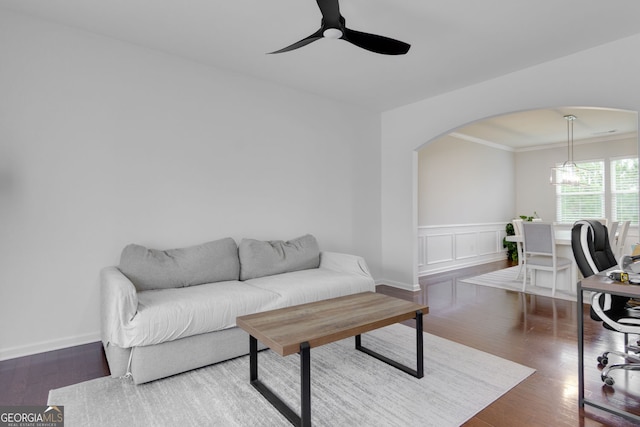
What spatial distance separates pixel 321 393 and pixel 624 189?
26.3 ft

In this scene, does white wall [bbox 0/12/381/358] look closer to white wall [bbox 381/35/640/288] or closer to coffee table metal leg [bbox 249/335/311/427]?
white wall [bbox 381/35/640/288]

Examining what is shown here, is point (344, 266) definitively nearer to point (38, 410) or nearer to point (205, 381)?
point (205, 381)

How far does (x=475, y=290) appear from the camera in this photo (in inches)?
193

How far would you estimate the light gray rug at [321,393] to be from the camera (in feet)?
6.28

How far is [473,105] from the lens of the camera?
4.19 metres

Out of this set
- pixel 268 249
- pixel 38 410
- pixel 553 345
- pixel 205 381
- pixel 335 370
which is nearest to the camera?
pixel 38 410

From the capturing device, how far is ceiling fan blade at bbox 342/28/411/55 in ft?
7.91

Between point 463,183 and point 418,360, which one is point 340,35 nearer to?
point 418,360

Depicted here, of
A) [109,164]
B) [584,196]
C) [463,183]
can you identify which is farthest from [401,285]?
[584,196]

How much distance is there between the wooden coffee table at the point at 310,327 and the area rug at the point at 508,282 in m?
3.23

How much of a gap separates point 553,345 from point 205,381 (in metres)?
2.89

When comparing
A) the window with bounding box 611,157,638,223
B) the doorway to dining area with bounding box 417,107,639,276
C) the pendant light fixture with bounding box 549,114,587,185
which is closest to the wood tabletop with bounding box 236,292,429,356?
the doorway to dining area with bounding box 417,107,639,276

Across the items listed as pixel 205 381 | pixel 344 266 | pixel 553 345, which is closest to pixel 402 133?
pixel 344 266

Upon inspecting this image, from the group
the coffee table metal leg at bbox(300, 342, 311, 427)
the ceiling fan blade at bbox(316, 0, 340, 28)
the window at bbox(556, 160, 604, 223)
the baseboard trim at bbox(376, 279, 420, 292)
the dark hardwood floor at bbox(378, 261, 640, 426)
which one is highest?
the ceiling fan blade at bbox(316, 0, 340, 28)
